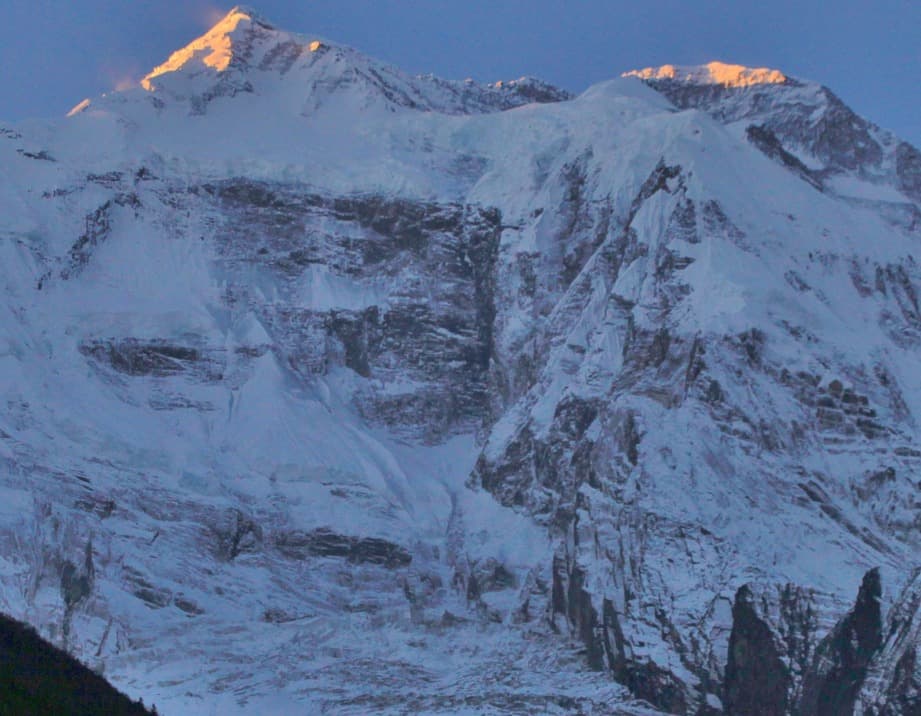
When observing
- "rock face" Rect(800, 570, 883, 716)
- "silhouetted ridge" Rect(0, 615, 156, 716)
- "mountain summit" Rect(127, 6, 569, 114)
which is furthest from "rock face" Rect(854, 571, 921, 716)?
"mountain summit" Rect(127, 6, 569, 114)

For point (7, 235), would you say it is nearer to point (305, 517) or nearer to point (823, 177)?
point (305, 517)

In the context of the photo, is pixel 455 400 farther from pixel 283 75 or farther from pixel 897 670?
pixel 897 670

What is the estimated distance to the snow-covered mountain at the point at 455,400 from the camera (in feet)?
316

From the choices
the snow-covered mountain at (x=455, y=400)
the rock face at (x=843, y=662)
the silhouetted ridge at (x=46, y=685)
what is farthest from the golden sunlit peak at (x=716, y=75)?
the silhouetted ridge at (x=46, y=685)

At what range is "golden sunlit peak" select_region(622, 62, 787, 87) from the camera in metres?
152

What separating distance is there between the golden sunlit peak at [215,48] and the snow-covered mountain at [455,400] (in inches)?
32.6

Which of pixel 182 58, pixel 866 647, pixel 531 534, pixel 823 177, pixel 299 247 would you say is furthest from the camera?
pixel 182 58

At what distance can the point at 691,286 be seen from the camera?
357ft

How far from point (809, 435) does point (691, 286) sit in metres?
11.4

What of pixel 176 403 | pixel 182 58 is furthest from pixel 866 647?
pixel 182 58

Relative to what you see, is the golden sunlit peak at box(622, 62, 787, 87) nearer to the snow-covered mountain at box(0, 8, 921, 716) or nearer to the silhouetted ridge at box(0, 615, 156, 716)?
the snow-covered mountain at box(0, 8, 921, 716)

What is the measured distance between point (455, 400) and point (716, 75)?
46011 mm

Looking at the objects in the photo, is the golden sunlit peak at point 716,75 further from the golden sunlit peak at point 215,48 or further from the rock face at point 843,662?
the rock face at point 843,662

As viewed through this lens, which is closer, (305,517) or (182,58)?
(305,517)
